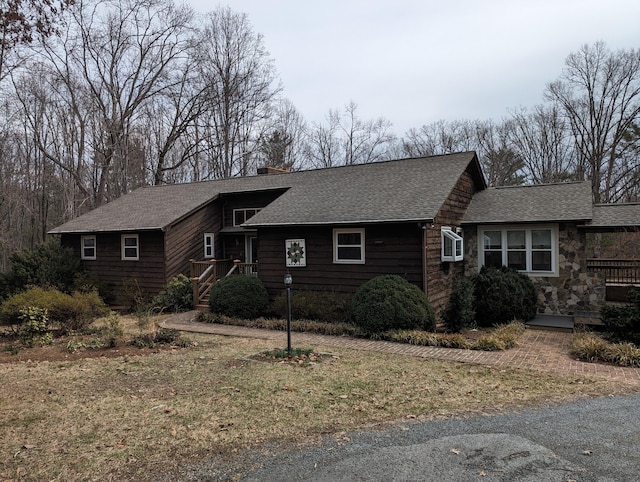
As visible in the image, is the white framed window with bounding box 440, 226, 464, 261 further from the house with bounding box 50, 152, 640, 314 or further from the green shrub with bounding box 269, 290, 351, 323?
the green shrub with bounding box 269, 290, 351, 323

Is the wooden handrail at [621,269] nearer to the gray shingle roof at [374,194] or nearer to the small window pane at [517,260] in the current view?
the small window pane at [517,260]

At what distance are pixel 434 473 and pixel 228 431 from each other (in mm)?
2298

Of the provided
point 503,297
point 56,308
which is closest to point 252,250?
point 56,308

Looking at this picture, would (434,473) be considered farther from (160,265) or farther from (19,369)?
(160,265)

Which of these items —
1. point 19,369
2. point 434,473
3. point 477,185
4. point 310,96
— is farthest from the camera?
point 310,96

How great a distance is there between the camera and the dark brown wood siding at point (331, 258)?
11.9 metres

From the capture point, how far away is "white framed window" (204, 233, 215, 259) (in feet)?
59.5

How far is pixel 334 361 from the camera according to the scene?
27.0 ft

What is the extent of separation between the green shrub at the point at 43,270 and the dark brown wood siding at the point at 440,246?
13800 millimetres

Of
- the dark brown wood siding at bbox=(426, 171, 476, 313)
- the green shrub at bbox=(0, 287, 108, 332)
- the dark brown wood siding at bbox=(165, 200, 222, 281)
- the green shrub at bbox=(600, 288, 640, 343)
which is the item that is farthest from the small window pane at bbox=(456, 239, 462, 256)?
the green shrub at bbox=(0, 287, 108, 332)

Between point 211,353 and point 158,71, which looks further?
point 158,71

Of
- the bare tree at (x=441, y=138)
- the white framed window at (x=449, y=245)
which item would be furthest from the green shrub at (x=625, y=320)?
the bare tree at (x=441, y=138)

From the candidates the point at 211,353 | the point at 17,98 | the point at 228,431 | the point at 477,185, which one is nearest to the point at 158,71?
the point at 17,98

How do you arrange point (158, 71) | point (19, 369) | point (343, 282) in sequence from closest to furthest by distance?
point (19, 369) < point (343, 282) < point (158, 71)
